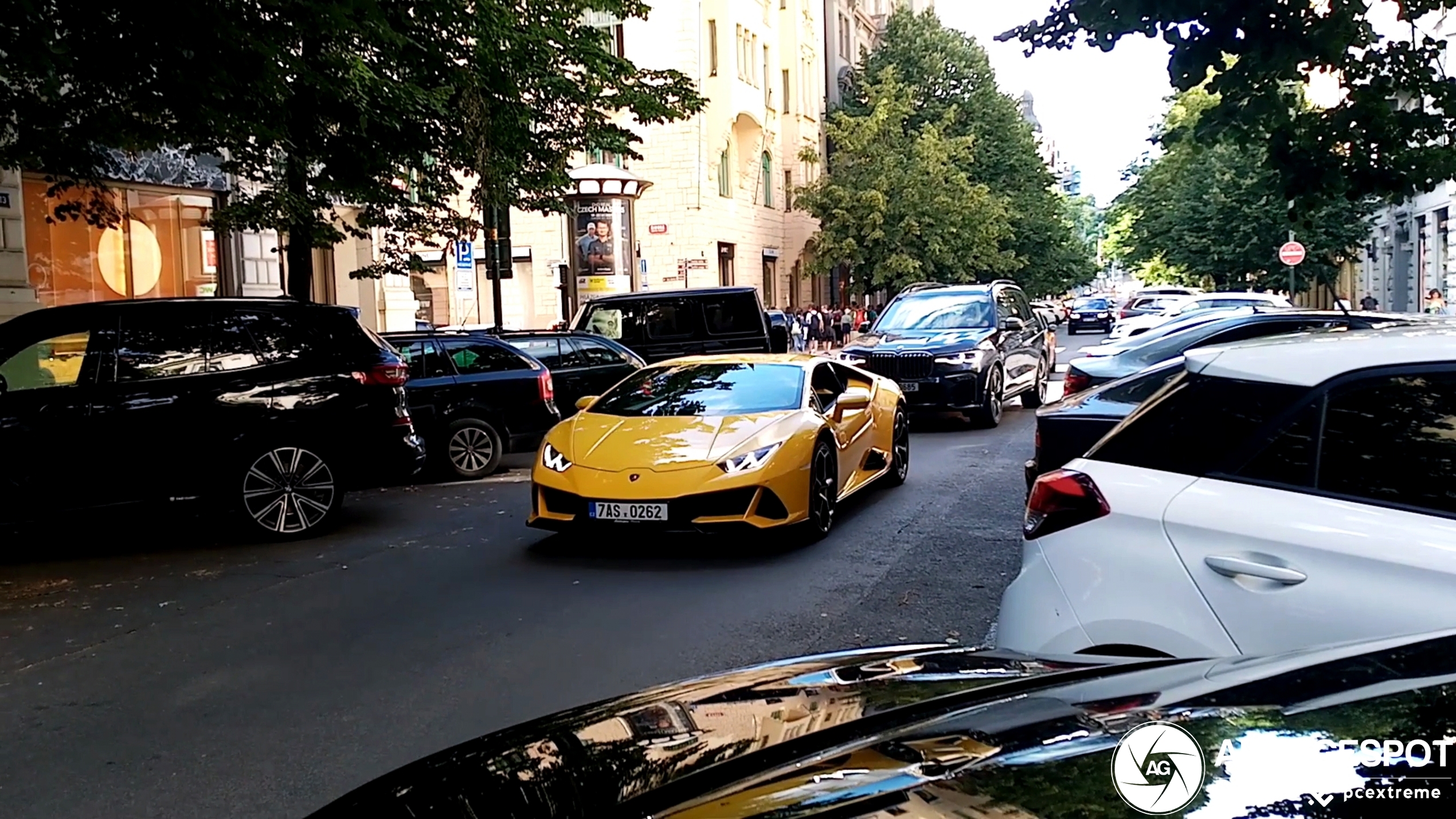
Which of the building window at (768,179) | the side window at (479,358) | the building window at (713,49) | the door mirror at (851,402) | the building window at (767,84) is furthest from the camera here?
the building window at (768,179)

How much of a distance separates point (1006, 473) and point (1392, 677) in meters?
10.8

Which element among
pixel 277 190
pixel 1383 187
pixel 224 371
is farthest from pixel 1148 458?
pixel 277 190

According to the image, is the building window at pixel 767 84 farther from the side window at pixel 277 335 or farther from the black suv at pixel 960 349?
the side window at pixel 277 335

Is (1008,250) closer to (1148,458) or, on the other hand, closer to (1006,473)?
(1006,473)

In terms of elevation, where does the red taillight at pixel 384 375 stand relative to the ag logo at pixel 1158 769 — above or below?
above

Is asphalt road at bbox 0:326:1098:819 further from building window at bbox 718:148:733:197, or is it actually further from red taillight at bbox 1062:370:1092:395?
building window at bbox 718:148:733:197

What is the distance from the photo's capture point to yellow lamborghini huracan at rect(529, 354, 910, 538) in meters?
8.21

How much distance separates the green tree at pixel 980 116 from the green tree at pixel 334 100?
124ft

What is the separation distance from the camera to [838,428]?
971 cm

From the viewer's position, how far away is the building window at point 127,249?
1748cm

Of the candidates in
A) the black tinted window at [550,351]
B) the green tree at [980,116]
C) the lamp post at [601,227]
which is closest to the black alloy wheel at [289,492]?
the black tinted window at [550,351]

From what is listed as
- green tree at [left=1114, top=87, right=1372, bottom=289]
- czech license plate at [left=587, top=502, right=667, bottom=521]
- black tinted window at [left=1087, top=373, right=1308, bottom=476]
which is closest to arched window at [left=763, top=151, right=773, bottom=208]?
green tree at [left=1114, top=87, right=1372, bottom=289]

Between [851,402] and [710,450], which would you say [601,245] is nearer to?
[851,402]

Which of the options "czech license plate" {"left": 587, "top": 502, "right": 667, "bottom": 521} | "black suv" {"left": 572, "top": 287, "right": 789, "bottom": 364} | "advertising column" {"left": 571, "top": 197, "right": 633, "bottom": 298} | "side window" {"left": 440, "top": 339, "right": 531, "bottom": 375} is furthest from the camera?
"advertising column" {"left": 571, "top": 197, "right": 633, "bottom": 298}
